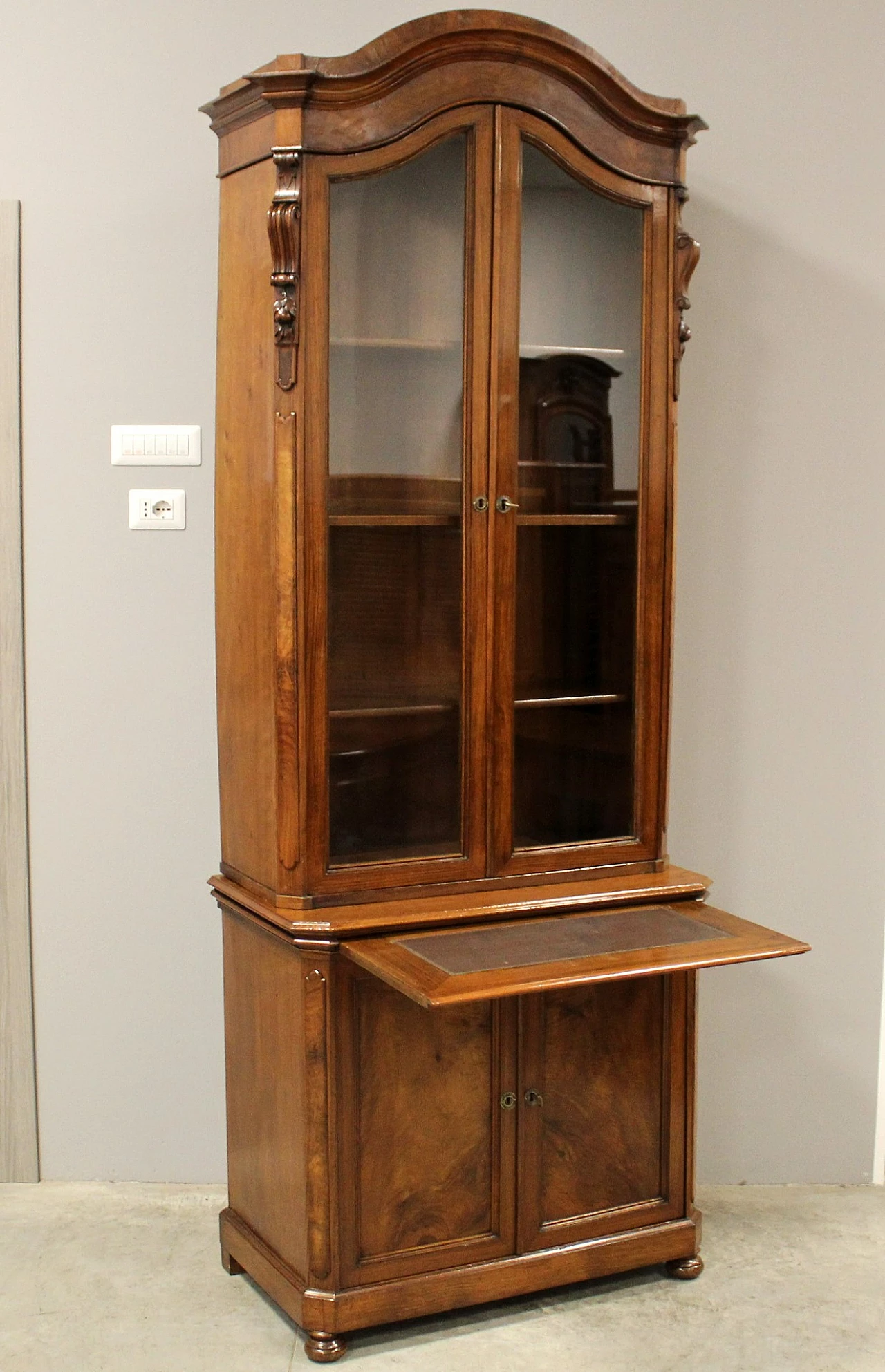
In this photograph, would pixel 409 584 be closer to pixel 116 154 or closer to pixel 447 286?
pixel 447 286

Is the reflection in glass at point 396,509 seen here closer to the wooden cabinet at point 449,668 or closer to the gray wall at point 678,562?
the wooden cabinet at point 449,668

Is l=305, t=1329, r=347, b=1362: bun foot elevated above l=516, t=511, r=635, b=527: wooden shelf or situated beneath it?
situated beneath

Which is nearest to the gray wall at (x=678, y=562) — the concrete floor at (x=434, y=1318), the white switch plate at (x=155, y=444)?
the white switch plate at (x=155, y=444)

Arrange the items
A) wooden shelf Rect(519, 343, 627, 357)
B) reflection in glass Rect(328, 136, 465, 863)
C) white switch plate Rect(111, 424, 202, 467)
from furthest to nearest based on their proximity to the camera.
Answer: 1. white switch plate Rect(111, 424, 202, 467)
2. wooden shelf Rect(519, 343, 627, 357)
3. reflection in glass Rect(328, 136, 465, 863)

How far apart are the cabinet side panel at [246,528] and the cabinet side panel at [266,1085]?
0.51 feet

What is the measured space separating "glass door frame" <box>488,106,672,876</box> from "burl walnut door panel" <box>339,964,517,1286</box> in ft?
0.98

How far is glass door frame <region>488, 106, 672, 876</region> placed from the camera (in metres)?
2.32

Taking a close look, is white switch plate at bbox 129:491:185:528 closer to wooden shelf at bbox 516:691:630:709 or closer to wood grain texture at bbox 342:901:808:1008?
wooden shelf at bbox 516:691:630:709

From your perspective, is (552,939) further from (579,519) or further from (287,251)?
(287,251)

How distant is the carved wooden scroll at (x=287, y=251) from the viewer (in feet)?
7.16

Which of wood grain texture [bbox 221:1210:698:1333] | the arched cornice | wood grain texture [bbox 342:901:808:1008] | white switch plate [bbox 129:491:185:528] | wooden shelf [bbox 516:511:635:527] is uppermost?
the arched cornice

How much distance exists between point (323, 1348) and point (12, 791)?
121cm

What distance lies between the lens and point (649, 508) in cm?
249

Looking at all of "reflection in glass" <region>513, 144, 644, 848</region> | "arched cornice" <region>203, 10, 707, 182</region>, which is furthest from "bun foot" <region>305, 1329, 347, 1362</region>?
"arched cornice" <region>203, 10, 707, 182</region>
